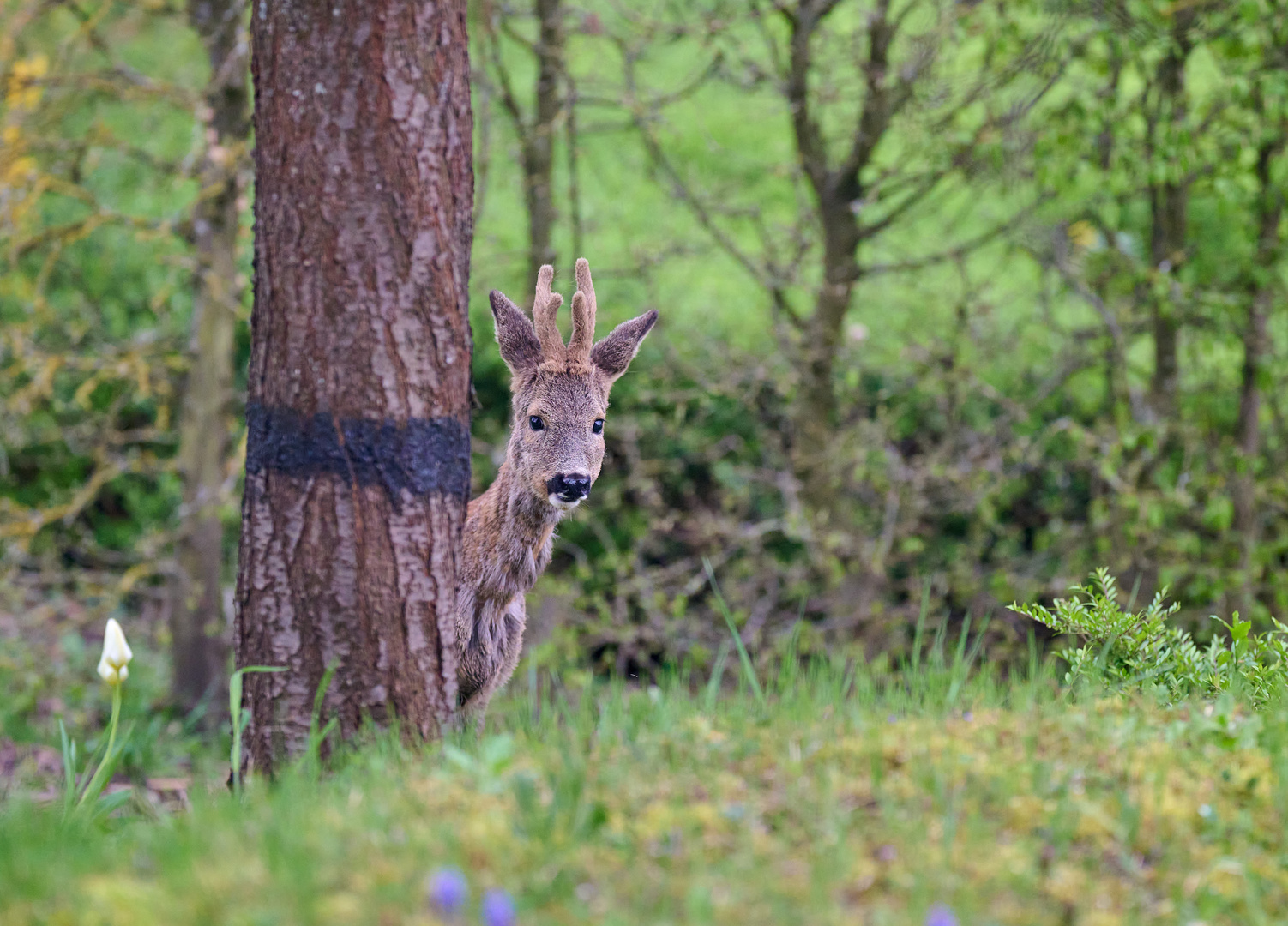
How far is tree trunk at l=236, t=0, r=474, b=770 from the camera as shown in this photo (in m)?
3.39

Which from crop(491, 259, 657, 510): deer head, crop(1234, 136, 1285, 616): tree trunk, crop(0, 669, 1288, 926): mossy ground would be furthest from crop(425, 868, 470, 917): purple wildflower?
crop(1234, 136, 1285, 616): tree trunk

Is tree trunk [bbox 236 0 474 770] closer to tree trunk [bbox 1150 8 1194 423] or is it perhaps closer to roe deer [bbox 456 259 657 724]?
roe deer [bbox 456 259 657 724]

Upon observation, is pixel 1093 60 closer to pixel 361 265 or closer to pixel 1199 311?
pixel 1199 311

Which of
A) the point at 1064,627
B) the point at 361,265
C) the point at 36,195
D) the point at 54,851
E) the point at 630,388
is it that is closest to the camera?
the point at 54,851

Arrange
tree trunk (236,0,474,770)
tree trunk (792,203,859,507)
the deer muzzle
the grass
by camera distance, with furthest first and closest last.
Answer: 1. tree trunk (792,203,859,507)
2. the deer muzzle
3. tree trunk (236,0,474,770)
4. the grass

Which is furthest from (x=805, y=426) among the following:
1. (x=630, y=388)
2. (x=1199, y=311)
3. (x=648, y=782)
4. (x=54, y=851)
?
(x=54, y=851)

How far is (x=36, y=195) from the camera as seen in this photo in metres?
6.64

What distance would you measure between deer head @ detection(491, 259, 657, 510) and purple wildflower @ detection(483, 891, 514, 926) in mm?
2060

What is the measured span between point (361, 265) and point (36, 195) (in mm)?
A: 4167

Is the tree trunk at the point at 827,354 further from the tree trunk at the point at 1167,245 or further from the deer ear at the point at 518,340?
the deer ear at the point at 518,340

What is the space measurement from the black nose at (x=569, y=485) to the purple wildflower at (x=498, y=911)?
77.1 inches

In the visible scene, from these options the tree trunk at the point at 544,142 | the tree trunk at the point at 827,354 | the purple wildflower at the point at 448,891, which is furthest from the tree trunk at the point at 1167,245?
the purple wildflower at the point at 448,891

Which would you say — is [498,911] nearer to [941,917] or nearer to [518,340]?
[941,917]

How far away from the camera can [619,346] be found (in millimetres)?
4273
